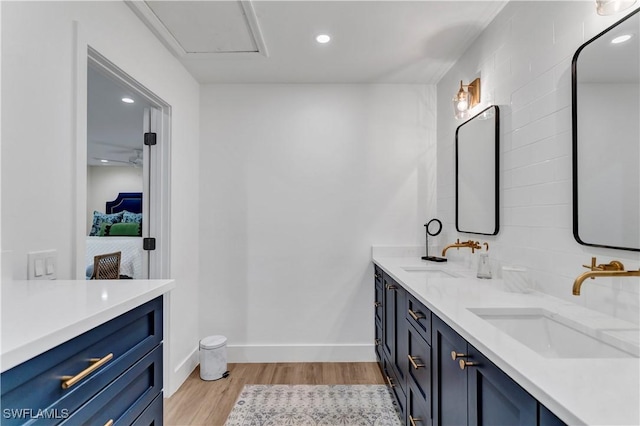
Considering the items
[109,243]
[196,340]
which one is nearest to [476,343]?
[196,340]

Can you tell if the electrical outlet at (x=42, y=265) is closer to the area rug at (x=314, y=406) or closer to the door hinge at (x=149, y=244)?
the door hinge at (x=149, y=244)

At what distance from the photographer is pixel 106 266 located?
3.34 meters

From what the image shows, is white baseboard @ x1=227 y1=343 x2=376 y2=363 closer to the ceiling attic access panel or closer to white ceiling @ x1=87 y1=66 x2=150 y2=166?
white ceiling @ x1=87 y1=66 x2=150 y2=166

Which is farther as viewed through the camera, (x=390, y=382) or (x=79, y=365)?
(x=390, y=382)

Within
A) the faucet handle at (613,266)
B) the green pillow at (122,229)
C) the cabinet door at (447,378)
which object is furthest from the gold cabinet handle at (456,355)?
the green pillow at (122,229)

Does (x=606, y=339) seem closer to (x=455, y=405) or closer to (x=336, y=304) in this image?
(x=455, y=405)

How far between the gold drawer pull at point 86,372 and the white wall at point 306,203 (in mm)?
2016

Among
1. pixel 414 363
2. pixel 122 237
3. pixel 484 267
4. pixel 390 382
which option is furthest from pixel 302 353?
pixel 122 237

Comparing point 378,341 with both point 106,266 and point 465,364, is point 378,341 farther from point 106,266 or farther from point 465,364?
point 106,266

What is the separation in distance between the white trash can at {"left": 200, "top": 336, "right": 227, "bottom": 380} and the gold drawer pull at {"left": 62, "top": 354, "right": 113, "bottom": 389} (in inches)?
71.5

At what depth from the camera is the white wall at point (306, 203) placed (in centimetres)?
286

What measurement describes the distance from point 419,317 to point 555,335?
1.78 feet

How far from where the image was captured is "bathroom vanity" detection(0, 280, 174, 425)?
631 mm

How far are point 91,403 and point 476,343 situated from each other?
42.2 inches
